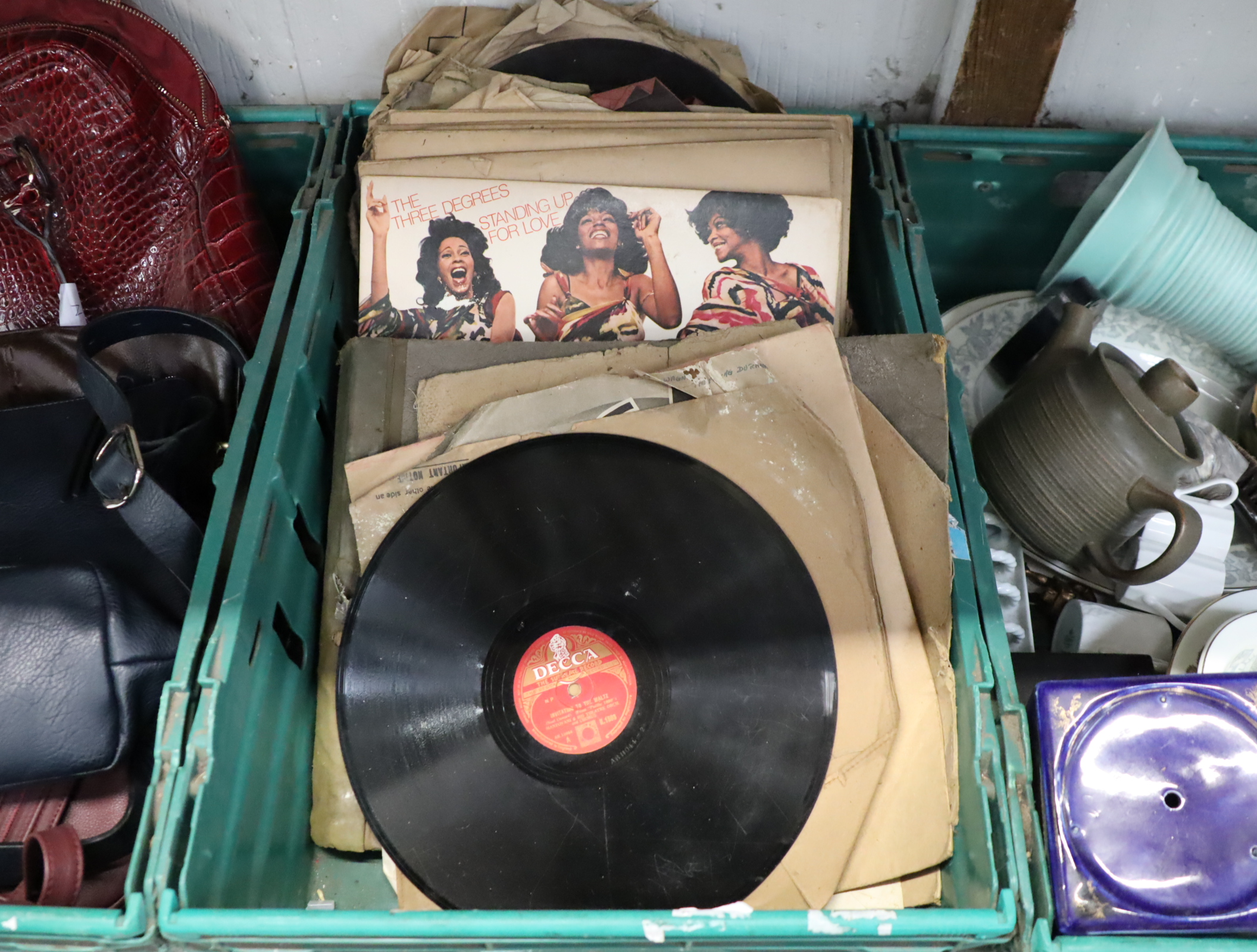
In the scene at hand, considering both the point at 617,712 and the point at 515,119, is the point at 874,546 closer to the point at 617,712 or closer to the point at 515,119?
the point at 617,712

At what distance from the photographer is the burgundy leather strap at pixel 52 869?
2.70ft

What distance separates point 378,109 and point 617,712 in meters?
0.85

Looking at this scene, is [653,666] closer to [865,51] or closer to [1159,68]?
[865,51]

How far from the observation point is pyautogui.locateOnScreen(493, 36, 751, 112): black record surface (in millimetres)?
1217

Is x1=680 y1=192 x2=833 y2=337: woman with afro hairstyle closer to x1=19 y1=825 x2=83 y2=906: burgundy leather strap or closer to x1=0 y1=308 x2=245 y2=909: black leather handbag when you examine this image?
x1=0 y1=308 x2=245 y2=909: black leather handbag

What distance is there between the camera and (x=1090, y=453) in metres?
1.07

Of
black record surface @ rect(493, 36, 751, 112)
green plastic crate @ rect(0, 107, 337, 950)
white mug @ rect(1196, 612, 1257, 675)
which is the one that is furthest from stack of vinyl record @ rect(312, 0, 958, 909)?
white mug @ rect(1196, 612, 1257, 675)

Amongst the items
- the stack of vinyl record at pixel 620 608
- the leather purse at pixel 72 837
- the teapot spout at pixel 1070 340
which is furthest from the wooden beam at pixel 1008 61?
A: the leather purse at pixel 72 837

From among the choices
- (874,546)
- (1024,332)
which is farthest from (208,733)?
(1024,332)

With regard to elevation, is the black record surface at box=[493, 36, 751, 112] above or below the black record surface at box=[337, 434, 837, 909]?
above

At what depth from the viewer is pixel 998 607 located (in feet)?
3.12

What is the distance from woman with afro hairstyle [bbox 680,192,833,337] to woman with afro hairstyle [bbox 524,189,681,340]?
5 centimetres

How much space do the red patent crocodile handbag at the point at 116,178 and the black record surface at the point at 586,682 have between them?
52cm

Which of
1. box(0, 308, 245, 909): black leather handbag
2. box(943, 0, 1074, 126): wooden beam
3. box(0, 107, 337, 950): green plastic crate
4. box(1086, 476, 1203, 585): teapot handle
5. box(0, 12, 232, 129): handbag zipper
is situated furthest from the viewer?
box(943, 0, 1074, 126): wooden beam
